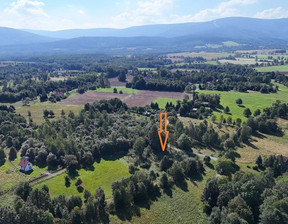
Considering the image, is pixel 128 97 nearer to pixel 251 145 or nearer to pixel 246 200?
pixel 251 145

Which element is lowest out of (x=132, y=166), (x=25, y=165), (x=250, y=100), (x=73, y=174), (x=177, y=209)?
(x=177, y=209)

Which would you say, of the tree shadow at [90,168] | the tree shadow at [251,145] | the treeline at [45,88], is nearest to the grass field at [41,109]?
the treeline at [45,88]

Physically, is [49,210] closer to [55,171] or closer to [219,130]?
[55,171]

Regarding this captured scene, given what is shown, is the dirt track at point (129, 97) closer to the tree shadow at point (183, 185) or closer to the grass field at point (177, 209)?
the tree shadow at point (183, 185)

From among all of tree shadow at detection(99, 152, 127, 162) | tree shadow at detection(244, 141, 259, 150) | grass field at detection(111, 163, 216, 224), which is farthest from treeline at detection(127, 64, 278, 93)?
grass field at detection(111, 163, 216, 224)

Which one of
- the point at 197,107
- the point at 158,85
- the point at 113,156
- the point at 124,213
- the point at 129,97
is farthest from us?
the point at 158,85

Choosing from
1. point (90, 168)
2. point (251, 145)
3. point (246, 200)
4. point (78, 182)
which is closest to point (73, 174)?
point (90, 168)
